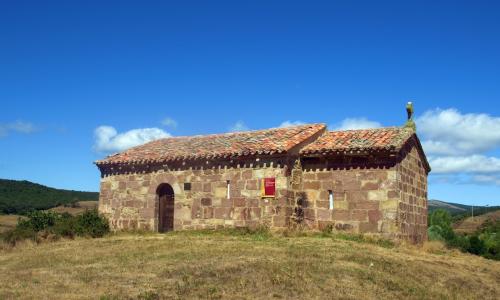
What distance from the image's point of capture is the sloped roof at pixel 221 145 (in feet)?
61.2

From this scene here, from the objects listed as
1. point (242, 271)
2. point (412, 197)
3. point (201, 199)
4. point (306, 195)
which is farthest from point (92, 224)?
point (412, 197)

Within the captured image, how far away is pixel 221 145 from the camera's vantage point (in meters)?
20.8

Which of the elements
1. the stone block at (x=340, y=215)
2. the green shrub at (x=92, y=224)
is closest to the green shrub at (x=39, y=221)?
the green shrub at (x=92, y=224)

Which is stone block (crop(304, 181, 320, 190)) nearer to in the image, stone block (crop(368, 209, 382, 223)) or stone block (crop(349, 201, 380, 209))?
stone block (crop(349, 201, 380, 209))

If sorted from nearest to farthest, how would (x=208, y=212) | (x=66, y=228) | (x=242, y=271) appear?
(x=242, y=271)
(x=208, y=212)
(x=66, y=228)

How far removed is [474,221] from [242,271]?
47.0m

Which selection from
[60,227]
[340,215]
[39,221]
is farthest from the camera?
[39,221]

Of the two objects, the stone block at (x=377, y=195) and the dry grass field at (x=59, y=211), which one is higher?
the stone block at (x=377, y=195)

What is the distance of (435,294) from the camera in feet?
36.9

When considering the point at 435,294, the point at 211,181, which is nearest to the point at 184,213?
the point at 211,181

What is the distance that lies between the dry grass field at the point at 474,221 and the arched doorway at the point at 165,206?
35.5 metres

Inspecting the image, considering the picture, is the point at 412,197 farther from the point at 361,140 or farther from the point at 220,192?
the point at 220,192

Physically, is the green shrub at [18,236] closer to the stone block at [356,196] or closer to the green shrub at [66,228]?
the green shrub at [66,228]

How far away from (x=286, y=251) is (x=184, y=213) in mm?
7151
